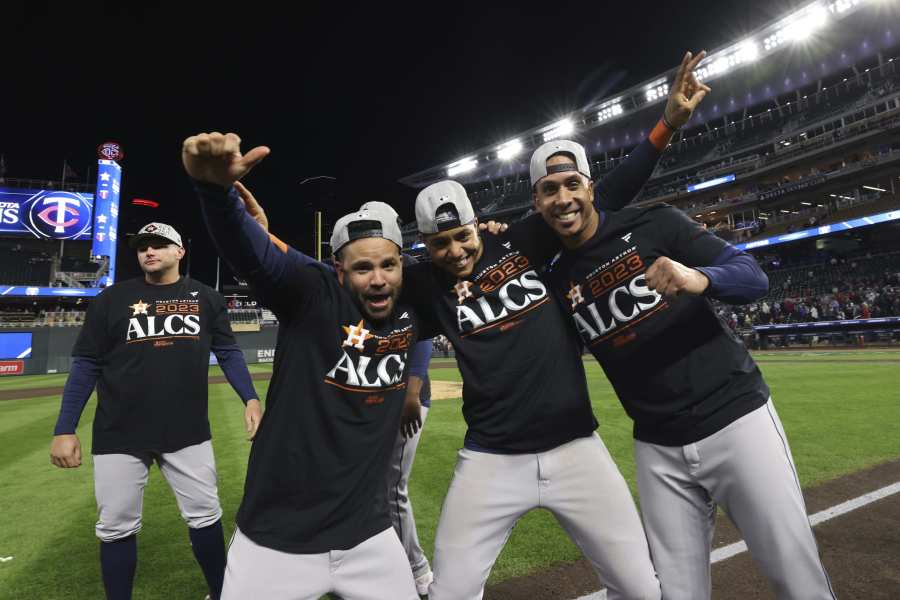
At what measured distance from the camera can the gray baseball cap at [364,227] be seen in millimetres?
2145

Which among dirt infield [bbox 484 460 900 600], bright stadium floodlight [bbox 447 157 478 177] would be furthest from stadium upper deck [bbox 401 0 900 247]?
dirt infield [bbox 484 460 900 600]

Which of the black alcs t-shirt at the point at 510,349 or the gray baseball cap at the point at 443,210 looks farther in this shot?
the gray baseball cap at the point at 443,210

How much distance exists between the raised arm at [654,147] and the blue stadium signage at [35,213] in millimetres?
50527

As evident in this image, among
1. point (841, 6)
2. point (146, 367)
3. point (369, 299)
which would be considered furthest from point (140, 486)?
point (841, 6)

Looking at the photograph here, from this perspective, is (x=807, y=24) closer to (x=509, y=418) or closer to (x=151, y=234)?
(x=509, y=418)

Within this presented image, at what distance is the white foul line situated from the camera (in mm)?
3514

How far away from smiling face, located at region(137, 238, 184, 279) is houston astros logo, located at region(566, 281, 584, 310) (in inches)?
109

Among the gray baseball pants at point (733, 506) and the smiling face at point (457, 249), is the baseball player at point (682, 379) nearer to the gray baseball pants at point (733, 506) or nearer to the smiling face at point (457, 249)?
the gray baseball pants at point (733, 506)

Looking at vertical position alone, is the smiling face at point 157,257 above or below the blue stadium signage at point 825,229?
below

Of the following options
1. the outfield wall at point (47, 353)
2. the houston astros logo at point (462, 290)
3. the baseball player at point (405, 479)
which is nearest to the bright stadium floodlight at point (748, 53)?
the outfield wall at point (47, 353)

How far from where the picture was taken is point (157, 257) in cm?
344

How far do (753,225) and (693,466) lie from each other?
45.1 m

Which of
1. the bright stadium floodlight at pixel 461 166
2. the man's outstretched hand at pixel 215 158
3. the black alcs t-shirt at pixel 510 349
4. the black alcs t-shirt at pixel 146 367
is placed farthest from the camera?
the bright stadium floodlight at pixel 461 166

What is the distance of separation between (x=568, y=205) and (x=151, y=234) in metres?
2.74
